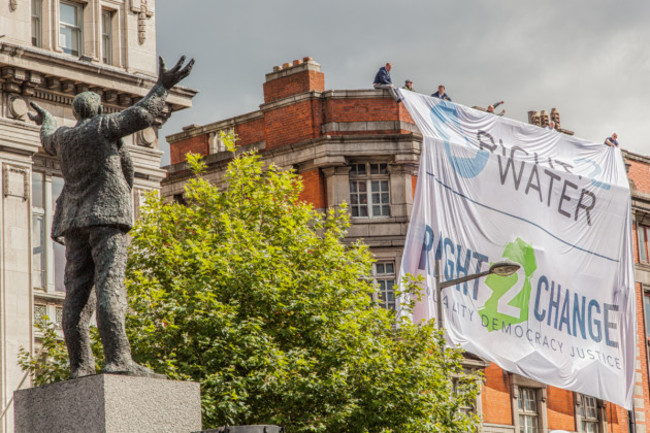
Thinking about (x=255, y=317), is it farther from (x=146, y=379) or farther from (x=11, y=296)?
(x=146, y=379)

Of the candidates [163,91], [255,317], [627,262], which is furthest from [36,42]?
[627,262]

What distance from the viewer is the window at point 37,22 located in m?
31.7

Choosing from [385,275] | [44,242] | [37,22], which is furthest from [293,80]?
[44,242]

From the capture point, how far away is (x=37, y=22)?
31.9 metres

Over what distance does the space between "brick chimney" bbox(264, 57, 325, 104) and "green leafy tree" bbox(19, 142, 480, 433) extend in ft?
52.8

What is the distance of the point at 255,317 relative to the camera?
26.5 meters

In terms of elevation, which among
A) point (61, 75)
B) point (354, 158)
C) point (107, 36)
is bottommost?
point (61, 75)

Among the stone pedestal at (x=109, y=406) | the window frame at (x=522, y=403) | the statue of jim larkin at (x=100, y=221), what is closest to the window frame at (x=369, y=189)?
the window frame at (x=522, y=403)

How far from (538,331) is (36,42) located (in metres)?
20.3

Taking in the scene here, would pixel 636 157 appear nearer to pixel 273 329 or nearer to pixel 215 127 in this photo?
pixel 215 127

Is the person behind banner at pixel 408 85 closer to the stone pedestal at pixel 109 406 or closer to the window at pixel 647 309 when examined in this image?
the window at pixel 647 309

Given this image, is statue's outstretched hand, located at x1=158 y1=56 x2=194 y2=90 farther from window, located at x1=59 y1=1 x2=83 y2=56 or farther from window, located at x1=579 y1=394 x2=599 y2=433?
window, located at x1=579 y1=394 x2=599 y2=433

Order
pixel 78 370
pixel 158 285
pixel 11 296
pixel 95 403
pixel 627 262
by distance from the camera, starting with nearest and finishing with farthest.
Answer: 1. pixel 95 403
2. pixel 78 370
3. pixel 158 285
4. pixel 11 296
5. pixel 627 262

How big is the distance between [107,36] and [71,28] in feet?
3.77
